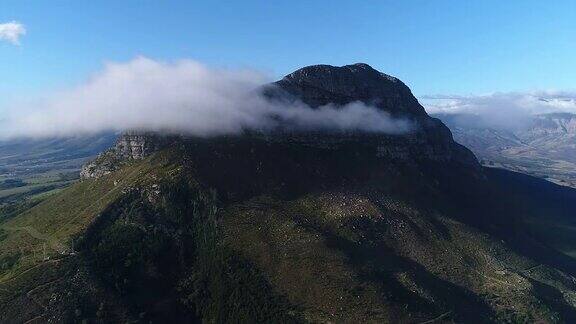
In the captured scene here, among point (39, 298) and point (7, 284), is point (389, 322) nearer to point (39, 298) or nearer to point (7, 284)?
point (39, 298)

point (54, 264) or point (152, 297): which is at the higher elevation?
point (54, 264)

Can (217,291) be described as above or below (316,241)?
below

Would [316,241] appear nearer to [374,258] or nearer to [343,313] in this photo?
[374,258]

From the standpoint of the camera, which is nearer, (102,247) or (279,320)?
(279,320)

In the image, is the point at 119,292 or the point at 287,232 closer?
the point at 119,292

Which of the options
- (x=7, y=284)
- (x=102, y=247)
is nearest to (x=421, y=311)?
(x=102, y=247)

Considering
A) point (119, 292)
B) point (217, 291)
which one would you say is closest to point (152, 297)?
point (119, 292)

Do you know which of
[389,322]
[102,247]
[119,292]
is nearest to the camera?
[389,322]

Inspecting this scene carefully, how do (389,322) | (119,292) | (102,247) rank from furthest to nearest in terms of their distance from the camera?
(102,247) < (119,292) < (389,322)
